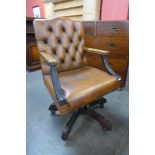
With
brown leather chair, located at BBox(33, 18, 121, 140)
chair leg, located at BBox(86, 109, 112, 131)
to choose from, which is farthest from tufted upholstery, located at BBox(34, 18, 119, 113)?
chair leg, located at BBox(86, 109, 112, 131)

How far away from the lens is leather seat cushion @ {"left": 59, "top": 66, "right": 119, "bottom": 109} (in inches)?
42.9

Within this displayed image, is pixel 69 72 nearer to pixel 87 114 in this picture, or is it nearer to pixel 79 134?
pixel 87 114

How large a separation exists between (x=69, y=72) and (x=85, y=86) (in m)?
0.41

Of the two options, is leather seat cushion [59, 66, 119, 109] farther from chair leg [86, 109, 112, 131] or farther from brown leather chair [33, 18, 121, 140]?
chair leg [86, 109, 112, 131]

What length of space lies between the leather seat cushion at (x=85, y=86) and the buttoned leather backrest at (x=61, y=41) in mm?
185

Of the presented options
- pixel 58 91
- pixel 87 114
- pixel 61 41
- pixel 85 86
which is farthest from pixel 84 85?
pixel 61 41

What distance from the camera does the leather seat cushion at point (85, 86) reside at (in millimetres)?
1089

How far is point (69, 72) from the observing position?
153cm

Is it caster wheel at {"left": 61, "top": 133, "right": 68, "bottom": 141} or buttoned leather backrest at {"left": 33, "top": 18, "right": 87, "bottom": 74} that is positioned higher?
buttoned leather backrest at {"left": 33, "top": 18, "right": 87, "bottom": 74}

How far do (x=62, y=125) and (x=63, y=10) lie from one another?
2874 millimetres
